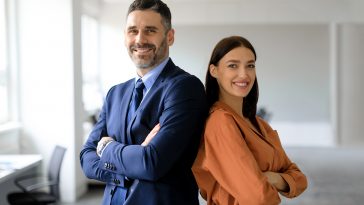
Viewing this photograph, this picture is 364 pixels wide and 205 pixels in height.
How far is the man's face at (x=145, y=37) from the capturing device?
1.42m

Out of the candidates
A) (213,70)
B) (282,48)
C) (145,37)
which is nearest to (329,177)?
(282,48)

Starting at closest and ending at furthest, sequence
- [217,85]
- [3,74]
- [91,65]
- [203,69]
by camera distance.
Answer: [217,85]
[3,74]
[91,65]
[203,69]

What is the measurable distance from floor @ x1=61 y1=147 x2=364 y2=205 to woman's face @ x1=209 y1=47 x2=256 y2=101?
3.39 metres

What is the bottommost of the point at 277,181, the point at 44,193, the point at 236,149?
the point at 44,193

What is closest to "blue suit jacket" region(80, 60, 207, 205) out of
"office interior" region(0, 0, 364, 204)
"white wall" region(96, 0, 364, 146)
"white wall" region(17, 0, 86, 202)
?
"office interior" region(0, 0, 364, 204)

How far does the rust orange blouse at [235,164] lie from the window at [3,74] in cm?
416

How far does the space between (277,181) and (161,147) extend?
403mm

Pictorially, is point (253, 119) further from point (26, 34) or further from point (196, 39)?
point (196, 39)

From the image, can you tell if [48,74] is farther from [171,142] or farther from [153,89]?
[171,142]

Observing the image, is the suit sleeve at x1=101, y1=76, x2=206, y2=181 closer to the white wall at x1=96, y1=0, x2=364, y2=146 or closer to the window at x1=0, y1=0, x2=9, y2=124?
the window at x1=0, y1=0, x2=9, y2=124

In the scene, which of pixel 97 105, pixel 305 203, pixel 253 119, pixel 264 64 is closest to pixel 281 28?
pixel 264 64

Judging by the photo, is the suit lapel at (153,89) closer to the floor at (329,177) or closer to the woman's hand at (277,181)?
the woman's hand at (277,181)

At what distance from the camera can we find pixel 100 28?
874cm

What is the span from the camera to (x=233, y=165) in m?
1.32
